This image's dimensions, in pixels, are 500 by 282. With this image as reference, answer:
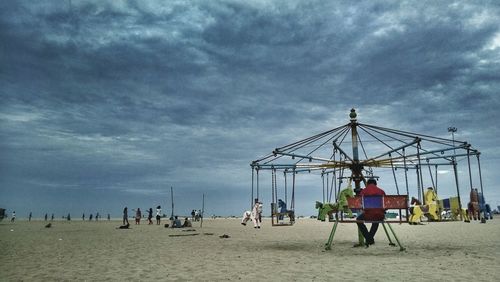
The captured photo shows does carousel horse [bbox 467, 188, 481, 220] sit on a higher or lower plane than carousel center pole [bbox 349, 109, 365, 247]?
lower

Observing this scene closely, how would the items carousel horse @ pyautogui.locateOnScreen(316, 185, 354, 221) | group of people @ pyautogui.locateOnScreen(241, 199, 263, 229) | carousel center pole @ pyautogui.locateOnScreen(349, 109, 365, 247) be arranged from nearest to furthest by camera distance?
carousel horse @ pyautogui.locateOnScreen(316, 185, 354, 221) → carousel center pole @ pyautogui.locateOnScreen(349, 109, 365, 247) → group of people @ pyautogui.locateOnScreen(241, 199, 263, 229)

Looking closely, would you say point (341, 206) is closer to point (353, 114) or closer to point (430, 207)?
point (353, 114)

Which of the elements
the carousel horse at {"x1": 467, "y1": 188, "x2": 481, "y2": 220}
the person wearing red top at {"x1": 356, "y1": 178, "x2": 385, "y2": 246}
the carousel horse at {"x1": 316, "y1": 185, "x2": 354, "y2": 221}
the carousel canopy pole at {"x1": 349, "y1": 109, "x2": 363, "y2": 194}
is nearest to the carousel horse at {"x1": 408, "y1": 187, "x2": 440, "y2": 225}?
the carousel canopy pole at {"x1": 349, "y1": 109, "x2": 363, "y2": 194}

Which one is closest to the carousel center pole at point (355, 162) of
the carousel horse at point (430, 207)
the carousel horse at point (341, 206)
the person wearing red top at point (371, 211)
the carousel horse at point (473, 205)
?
the carousel horse at point (341, 206)

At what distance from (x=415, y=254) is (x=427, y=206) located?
29.4 feet

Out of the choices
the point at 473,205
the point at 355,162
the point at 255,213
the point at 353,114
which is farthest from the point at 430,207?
the point at 473,205

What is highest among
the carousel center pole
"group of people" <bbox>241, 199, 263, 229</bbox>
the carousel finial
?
the carousel finial

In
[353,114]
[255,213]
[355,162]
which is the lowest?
[255,213]

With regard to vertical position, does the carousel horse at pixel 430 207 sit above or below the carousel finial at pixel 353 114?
below

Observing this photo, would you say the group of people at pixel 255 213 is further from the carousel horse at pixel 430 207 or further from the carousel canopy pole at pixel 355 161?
the carousel canopy pole at pixel 355 161

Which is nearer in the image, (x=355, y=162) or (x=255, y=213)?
(x=355, y=162)

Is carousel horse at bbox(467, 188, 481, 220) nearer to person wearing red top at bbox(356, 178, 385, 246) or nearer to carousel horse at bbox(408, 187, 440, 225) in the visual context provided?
carousel horse at bbox(408, 187, 440, 225)

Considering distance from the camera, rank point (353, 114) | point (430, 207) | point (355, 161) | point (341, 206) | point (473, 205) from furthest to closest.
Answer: point (473, 205) → point (430, 207) → point (353, 114) → point (355, 161) → point (341, 206)

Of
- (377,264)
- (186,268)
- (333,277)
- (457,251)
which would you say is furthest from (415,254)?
(186,268)
